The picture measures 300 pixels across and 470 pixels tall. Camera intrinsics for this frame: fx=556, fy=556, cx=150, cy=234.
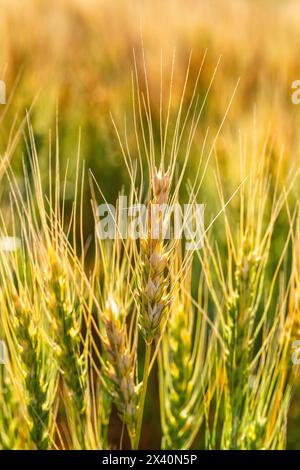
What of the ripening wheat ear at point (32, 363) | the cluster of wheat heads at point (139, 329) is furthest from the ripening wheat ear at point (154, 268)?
the ripening wheat ear at point (32, 363)

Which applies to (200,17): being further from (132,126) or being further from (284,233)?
(284,233)

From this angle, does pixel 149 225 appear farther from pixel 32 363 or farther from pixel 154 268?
pixel 32 363

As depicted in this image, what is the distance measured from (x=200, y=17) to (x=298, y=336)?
0.55m

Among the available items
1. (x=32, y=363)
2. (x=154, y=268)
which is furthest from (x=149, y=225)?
(x=32, y=363)

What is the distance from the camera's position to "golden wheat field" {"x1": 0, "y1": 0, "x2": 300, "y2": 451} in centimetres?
52

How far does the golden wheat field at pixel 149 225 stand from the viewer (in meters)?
0.52

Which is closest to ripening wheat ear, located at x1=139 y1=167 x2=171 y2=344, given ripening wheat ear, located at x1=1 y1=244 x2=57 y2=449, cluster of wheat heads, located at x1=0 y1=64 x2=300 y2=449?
cluster of wheat heads, located at x1=0 y1=64 x2=300 y2=449

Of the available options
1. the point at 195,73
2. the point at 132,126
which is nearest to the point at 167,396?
the point at 132,126

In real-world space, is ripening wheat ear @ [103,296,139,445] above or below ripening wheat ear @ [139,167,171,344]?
below

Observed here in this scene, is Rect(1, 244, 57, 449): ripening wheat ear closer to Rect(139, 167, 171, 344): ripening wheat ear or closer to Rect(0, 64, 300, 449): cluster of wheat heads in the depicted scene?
Rect(0, 64, 300, 449): cluster of wheat heads

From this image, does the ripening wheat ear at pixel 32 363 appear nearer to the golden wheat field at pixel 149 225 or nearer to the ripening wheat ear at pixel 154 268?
the golden wheat field at pixel 149 225

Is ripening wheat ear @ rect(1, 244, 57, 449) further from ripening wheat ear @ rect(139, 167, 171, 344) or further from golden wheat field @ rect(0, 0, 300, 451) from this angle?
ripening wheat ear @ rect(139, 167, 171, 344)

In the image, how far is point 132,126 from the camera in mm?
738

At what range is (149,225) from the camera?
46 centimetres
